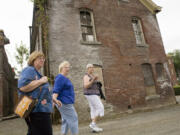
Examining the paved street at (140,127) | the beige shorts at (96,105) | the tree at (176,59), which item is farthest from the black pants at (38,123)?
the tree at (176,59)

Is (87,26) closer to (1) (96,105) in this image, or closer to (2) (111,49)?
(2) (111,49)

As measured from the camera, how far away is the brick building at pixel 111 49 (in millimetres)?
7770

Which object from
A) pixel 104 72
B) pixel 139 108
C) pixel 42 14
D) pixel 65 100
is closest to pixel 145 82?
pixel 139 108

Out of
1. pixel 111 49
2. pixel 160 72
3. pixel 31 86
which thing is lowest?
pixel 31 86

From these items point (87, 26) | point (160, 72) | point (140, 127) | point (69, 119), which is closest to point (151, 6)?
point (160, 72)

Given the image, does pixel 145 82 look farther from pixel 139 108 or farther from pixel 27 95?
pixel 27 95

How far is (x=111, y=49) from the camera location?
9148mm

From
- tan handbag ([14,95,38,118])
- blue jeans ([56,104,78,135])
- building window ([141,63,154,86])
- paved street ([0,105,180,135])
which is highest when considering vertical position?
building window ([141,63,154,86])

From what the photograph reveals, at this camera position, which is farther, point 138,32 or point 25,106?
point 138,32

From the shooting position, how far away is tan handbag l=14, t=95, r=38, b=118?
188cm

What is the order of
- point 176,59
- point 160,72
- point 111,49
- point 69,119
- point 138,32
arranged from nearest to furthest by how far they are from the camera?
point 69,119, point 111,49, point 160,72, point 138,32, point 176,59

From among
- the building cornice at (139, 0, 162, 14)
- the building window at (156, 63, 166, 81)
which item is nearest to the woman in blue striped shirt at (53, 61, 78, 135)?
the building window at (156, 63, 166, 81)

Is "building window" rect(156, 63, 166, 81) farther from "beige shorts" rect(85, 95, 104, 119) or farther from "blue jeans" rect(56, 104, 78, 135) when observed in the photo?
"blue jeans" rect(56, 104, 78, 135)

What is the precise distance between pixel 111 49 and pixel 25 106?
7746 millimetres
